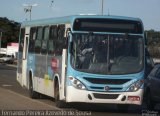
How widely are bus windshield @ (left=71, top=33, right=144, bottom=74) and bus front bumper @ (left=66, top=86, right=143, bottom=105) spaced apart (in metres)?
0.60

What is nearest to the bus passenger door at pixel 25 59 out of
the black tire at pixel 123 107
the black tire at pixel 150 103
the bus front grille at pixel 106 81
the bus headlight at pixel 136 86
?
the black tire at pixel 150 103

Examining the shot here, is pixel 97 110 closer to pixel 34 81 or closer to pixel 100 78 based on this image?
pixel 100 78

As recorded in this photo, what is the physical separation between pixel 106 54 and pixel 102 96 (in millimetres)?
1197

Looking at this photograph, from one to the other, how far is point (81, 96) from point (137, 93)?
63.3 inches

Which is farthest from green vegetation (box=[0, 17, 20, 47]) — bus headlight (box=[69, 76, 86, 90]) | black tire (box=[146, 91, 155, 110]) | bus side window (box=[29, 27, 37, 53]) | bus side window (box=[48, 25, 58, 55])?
bus headlight (box=[69, 76, 86, 90])

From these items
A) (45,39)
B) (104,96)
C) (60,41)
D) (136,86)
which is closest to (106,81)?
(104,96)

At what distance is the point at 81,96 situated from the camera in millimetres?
15828

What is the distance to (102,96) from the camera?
627 inches

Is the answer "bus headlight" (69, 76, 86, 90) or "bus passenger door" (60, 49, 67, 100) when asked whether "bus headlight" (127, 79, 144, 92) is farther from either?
"bus passenger door" (60, 49, 67, 100)

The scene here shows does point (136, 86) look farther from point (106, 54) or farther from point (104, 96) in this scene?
point (106, 54)

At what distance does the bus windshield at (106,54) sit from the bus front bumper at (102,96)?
60 centimetres

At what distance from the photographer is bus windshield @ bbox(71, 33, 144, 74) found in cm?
1600

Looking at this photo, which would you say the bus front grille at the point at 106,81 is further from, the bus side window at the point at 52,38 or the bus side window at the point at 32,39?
the bus side window at the point at 32,39

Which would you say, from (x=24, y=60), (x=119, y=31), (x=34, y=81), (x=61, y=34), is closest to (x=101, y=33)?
(x=119, y=31)
